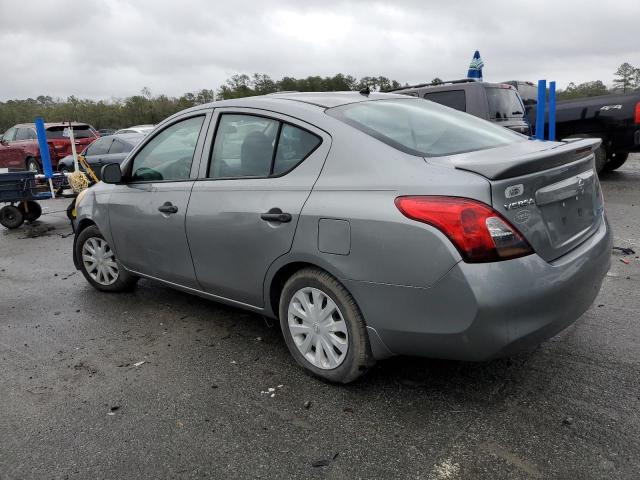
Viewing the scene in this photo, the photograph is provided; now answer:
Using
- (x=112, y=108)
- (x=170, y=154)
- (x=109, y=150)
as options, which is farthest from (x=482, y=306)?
(x=112, y=108)

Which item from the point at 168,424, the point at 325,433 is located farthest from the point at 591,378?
the point at 168,424

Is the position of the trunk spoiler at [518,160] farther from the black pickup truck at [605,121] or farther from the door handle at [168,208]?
the black pickup truck at [605,121]

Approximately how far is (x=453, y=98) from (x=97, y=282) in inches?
250

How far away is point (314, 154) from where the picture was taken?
3.01 m

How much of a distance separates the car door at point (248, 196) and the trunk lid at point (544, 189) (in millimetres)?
839

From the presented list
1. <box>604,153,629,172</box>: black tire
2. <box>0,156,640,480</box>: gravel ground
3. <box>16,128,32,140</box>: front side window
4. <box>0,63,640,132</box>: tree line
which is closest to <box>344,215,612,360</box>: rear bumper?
<box>0,156,640,480</box>: gravel ground

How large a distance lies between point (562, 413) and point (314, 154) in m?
1.89

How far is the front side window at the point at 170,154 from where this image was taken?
12.5 feet

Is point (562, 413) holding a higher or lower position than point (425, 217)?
lower

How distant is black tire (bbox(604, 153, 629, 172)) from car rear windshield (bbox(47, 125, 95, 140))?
14897mm

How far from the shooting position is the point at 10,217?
9086mm

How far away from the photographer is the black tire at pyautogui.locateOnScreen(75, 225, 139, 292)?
474 centimetres

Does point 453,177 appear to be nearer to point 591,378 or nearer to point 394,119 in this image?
point 394,119

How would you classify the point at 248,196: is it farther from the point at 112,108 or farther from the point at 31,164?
the point at 112,108
